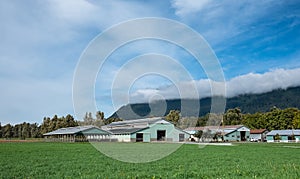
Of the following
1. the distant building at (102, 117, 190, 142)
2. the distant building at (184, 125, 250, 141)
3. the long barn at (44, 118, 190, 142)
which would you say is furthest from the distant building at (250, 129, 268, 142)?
the distant building at (102, 117, 190, 142)

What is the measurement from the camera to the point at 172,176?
15641mm

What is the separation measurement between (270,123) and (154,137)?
51.8 m

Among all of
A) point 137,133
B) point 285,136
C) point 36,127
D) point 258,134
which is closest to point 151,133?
point 137,133

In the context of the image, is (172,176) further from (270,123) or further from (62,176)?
(270,123)

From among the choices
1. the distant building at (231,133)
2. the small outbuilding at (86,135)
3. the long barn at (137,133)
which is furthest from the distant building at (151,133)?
the distant building at (231,133)

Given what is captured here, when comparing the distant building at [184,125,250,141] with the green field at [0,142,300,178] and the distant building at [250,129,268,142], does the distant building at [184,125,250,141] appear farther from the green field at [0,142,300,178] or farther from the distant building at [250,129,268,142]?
the green field at [0,142,300,178]

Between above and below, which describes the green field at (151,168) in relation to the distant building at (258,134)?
above

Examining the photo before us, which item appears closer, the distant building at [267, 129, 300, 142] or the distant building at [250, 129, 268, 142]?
the distant building at [267, 129, 300, 142]

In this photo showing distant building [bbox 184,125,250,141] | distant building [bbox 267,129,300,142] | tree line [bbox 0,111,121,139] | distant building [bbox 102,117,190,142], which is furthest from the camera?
tree line [bbox 0,111,121,139]

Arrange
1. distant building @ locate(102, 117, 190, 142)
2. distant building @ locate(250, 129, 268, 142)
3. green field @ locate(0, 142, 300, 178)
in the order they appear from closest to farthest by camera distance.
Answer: green field @ locate(0, 142, 300, 178)
distant building @ locate(102, 117, 190, 142)
distant building @ locate(250, 129, 268, 142)

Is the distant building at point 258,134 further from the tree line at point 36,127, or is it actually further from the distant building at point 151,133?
the tree line at point 36,127

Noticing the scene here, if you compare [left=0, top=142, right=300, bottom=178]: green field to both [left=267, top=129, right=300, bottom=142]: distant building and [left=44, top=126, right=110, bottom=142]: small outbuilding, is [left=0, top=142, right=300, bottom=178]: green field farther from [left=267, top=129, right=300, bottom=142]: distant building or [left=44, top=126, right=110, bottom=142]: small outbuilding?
[left=267, top=129, right=300, bottom=142]: distant building

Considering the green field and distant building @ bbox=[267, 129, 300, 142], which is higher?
the green field

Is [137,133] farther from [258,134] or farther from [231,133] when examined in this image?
[258,134]
